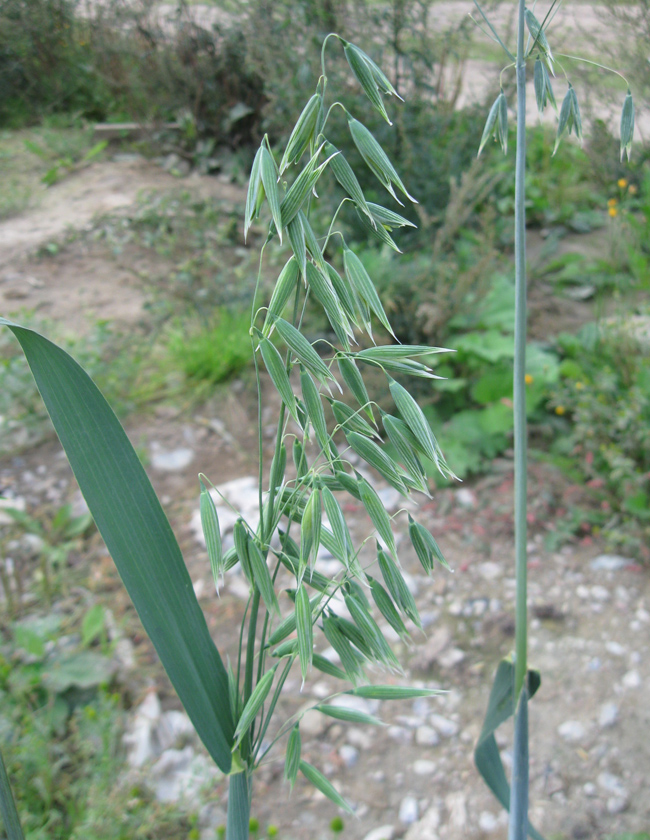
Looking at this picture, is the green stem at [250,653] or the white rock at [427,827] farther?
the white rock at [427,827]

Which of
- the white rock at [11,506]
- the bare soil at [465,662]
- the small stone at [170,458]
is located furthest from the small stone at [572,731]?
the white rock at [11,506]

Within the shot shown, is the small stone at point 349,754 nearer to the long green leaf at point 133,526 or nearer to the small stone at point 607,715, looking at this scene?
the small stone at point 607,715

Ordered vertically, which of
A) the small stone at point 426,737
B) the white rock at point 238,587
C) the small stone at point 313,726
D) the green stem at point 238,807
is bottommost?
the white rock at point 238,587

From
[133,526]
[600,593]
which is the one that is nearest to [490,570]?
[600,593]

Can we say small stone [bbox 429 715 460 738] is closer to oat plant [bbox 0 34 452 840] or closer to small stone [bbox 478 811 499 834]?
small stone [bbox 478 811 499 834]

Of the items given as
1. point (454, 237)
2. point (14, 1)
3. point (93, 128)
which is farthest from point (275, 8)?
point (14, 1)

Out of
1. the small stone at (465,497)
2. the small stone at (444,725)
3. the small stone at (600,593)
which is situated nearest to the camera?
the small stone at (444,725)
